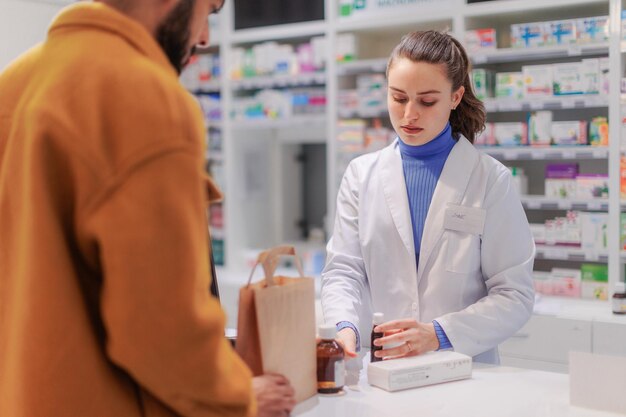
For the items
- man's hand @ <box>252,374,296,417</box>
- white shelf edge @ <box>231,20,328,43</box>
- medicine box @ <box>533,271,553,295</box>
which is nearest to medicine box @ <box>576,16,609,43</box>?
medicine box @ <box>533,271,553,295</box>

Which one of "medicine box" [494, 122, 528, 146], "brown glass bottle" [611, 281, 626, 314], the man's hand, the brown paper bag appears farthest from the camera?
"medicine box" [494, 122, 528, 146]

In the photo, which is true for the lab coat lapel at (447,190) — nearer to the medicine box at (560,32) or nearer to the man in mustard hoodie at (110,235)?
the man in mustard hoodie at (110,235)

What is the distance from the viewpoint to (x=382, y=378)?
6.45 ft

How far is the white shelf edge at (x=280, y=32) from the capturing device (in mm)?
5383

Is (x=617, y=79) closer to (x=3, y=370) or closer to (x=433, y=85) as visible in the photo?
(x=433, y=85)

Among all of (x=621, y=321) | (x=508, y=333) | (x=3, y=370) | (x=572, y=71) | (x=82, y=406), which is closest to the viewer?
(x=82, y=406)

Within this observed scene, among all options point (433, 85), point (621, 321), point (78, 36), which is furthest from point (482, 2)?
point (78, 36)

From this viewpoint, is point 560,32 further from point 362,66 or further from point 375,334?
point 375,334

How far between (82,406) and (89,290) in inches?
6.9

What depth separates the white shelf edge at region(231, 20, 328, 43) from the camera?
538 centimetres

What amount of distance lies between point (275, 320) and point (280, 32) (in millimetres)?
4362

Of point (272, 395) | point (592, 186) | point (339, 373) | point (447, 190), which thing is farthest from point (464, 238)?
point (592, 186)

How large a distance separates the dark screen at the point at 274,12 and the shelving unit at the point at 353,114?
10 centimetres

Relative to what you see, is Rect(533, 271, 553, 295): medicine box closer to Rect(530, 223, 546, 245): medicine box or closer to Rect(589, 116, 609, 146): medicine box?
Rect(530, 223, 546, 245): medicine box
